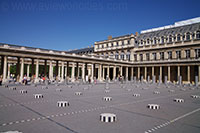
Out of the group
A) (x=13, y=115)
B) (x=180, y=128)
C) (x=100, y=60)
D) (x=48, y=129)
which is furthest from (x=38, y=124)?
(x=100, y=60)

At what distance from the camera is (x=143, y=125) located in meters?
5.98

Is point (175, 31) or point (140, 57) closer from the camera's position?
point (175, 31)

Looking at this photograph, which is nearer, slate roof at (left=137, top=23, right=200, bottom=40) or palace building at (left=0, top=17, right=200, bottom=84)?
palace building at (left=0, top=17, right=200, bottom=84)

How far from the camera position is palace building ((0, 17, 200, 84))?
37375 mm

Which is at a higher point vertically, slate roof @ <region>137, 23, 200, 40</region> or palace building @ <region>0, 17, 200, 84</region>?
slate roof @ <region>137, 23, 200, 40</region>

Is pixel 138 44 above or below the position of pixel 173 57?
above

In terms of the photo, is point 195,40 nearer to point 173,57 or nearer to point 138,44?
point 173,57

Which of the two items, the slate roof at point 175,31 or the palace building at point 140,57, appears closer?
the palace building at point 140,57

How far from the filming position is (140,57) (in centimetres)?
5894

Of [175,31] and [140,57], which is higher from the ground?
[175,31]

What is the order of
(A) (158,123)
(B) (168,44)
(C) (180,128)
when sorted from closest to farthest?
(C) (180,128) → (A) (158,123) → (B) (168,44)

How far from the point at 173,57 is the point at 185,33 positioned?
868cm

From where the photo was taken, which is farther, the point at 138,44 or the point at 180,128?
the point at 138,44

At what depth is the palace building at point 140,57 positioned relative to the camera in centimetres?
3738
